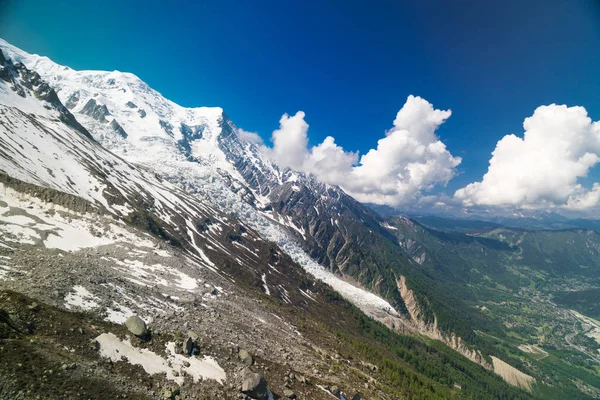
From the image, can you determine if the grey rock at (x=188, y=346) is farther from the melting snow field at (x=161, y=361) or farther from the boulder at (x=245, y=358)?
the boulder at (x=245, y=358)

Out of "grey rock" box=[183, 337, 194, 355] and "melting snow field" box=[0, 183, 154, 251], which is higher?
"grey rock" box=[183, 337, 194, 355]

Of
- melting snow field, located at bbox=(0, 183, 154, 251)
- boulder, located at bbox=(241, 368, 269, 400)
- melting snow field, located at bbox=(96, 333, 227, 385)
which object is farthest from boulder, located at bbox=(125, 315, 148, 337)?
melting snow field, located at bbox=(0, 183, 154, 251)

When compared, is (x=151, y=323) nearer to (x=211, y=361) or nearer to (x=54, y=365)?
(x=211, y=361)

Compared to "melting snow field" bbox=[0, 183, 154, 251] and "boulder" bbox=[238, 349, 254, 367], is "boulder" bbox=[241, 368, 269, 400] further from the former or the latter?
"melting snow field" bbox=[0, 183, 154, 251]

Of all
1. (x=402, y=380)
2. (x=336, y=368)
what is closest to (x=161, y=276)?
(x=336, y=368)

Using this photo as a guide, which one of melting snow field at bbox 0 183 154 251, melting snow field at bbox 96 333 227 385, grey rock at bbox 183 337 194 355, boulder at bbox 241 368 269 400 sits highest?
boulder at bbox 241 368 269 400
